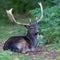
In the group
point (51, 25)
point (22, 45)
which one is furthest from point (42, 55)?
point (51, 25)

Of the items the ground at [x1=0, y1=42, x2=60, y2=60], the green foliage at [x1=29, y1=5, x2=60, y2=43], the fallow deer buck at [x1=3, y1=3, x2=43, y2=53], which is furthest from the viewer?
the green foliage at [x1=29, y1=5, x2=60, y2=43]

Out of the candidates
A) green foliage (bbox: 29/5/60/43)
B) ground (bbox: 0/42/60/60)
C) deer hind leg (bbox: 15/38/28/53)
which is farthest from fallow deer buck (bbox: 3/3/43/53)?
green foliage (bbox: 29/5/60/43)

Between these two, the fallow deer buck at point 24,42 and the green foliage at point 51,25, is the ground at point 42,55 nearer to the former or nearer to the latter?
the fallow deer buck at point 24,42

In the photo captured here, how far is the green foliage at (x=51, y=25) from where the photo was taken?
10898mm

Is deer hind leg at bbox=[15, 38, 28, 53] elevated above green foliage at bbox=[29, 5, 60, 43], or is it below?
above

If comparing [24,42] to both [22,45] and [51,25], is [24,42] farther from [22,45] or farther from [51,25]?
[51,25]

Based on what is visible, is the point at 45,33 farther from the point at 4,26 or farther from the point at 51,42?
the point at 4,26

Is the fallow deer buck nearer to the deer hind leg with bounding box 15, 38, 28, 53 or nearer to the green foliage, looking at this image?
the deer hind leg with bounding box 15, 38, 28, 53

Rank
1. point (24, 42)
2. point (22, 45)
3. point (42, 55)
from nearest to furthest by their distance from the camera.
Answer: point (42, 55) → point (22, 45) → point (24, 42)

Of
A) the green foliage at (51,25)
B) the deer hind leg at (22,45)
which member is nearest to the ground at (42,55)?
the deer hind leg at (22,45)

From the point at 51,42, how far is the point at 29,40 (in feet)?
3.38

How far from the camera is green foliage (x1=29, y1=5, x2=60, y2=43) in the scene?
1090 centimetres

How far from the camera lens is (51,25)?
38.4 ft

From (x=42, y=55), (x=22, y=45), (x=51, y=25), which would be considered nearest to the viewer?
(x=42, y=55)
